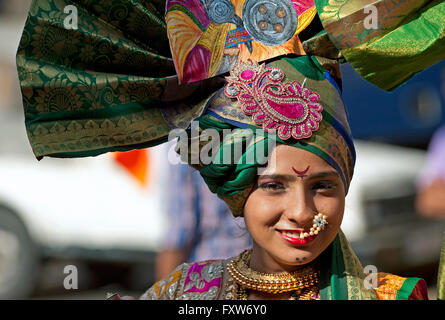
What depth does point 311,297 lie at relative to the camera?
9.43 feet

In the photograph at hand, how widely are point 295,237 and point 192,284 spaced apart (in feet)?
1.96

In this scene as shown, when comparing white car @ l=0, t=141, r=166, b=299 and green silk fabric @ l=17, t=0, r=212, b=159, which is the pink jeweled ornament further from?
white car @ l=0, t=141, r=166, b=299

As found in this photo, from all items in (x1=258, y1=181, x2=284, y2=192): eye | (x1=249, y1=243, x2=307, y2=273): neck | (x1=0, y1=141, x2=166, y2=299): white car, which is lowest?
(x1=0, y1=141, x2=166, y2=299): white car

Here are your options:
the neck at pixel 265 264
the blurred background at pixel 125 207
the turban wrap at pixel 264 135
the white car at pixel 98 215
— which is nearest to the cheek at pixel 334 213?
the turban wrap at pixel 264 135

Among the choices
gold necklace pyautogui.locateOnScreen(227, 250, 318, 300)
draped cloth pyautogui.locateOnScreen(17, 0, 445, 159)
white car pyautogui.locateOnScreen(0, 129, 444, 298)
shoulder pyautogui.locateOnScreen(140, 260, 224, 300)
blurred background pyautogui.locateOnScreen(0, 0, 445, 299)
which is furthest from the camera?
white car pyautogui.locateOnScreen(0, 129, 444, 298)

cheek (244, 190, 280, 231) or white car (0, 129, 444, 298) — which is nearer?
cheek (244, 190, 280, 231)

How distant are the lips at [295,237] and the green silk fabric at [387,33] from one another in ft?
2.06

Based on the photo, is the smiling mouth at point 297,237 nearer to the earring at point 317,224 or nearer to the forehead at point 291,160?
the earring at point 317,224

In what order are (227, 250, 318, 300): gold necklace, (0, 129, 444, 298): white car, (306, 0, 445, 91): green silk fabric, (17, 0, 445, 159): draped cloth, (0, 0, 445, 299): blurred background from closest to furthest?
(306, 0, 445, 91): green silk fabric → (227, 250, 318, 300): gold necklace → (17, 0, 445, 159): draped cloth → (0, 0, 445, 299): blurred background → (0, 129, 444, 298): white car

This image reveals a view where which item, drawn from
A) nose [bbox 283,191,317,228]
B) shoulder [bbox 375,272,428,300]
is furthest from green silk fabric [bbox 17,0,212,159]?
shoulder [bbox 375,272,428,300]

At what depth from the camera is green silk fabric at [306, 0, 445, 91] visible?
2.63 metres

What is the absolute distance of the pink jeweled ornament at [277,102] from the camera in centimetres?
277

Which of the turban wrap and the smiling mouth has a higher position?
the turban wrap

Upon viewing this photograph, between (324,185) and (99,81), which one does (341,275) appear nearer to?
(324,185)
